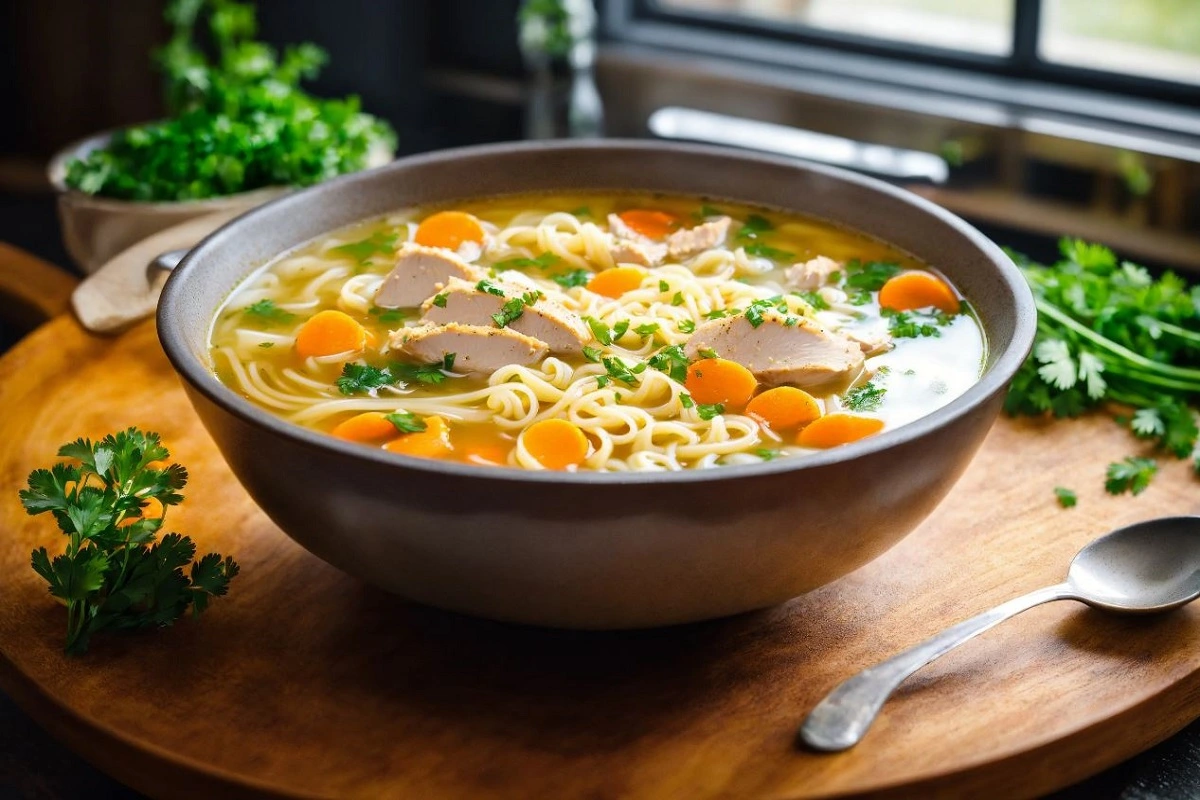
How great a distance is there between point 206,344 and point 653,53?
11.5ft

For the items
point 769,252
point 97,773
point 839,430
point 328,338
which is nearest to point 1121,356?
point 769,252

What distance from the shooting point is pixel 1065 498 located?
2.59 m

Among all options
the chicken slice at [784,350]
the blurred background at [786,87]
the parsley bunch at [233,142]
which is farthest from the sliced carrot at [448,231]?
the blurred background at [786,87]

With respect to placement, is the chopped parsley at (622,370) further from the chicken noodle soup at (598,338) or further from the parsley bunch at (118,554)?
the parsley bunch at (118,554)

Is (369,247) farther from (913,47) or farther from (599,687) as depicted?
(913,47)

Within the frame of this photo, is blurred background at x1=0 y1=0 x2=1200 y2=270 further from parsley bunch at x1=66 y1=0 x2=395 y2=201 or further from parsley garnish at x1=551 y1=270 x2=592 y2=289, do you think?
parsley garnish at x1=551 y1=270 x2=592 y2=289

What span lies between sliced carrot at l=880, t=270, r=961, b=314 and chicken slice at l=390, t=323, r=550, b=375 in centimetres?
81

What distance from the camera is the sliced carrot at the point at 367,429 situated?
2.42m

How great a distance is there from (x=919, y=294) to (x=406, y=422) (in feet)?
3.93

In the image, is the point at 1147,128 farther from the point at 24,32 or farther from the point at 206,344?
the point at 24,32

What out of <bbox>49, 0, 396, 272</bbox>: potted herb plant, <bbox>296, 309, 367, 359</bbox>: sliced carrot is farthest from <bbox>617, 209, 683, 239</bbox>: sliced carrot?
<bbox>49, 0, 396, 272</bbox>: potted herb plant

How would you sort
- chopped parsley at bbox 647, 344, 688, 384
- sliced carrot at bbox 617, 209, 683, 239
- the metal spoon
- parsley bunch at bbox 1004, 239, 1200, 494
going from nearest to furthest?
the metal spoon < chopped parsley at bbox 647, 344, 688, 384 < parsley bunch at bbox 1004, 239, 1200, 494 < sliced carrot at bbox 617, 209, 683, 239

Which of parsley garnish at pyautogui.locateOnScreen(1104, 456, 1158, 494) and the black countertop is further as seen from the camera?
parsley garnish at pyautogui.locateOnScreen(1104, 456, 1158, 494)

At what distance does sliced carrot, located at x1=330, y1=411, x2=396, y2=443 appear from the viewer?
2.42 meters
